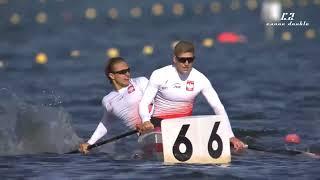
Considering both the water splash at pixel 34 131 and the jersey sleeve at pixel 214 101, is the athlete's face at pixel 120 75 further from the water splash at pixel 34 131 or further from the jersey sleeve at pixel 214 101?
the water splash at pixel 34 131

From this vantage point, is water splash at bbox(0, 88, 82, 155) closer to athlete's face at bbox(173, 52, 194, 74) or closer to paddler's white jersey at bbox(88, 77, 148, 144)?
paddler's white jersey at bbox(88, 77, 148, 144)

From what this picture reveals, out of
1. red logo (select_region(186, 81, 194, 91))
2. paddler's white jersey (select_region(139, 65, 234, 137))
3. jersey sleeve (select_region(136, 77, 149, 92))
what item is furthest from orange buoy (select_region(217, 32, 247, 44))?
red logo (select_region(186, 81, 194, 91))

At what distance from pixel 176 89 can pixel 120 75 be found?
1.13m

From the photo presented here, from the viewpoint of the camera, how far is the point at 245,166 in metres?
19.3

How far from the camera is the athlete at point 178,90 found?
18.7 meters

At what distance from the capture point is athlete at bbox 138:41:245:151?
18688mm

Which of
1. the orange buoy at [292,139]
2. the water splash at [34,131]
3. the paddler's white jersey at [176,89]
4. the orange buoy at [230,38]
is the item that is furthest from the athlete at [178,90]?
the orange buoy at [230,38]

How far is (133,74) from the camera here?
33562 millimetres

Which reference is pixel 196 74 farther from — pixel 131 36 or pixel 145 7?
pixel 145 7

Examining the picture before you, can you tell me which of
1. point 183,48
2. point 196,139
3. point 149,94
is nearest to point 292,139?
point 196,139

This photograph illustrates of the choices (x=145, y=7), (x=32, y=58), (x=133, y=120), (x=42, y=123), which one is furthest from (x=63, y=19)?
(x=133, y=120)

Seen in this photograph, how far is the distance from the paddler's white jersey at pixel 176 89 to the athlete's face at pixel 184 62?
0.71ft

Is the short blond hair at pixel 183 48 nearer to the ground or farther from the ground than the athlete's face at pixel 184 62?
farther from the ground

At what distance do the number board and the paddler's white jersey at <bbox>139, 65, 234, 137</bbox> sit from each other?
27 centimetres
